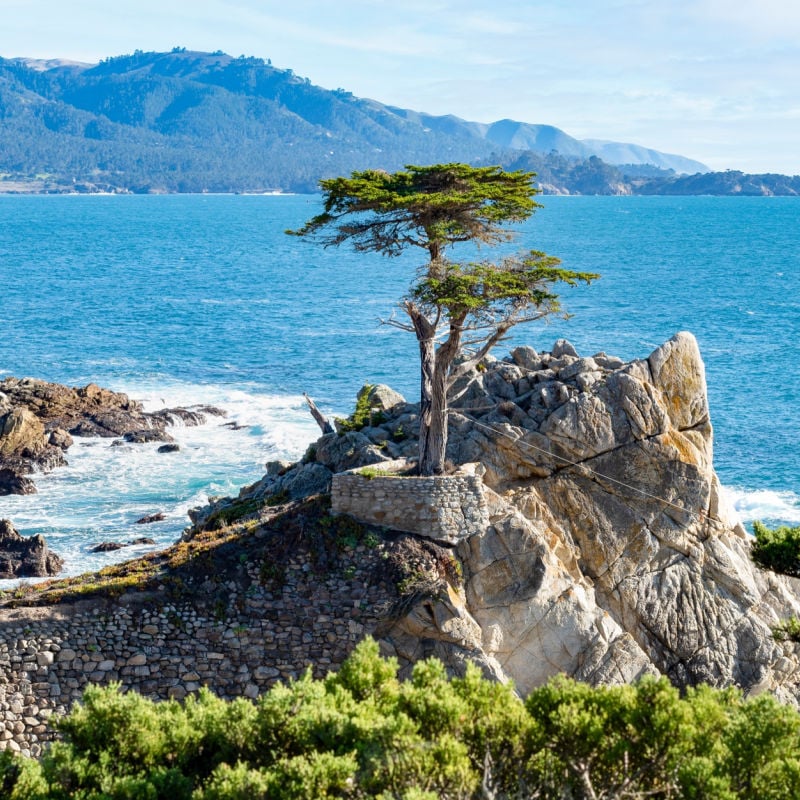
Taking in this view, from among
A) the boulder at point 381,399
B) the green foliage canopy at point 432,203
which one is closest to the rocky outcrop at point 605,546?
the boulder at point 381,399

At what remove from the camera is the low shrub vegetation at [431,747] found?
15.5 meters

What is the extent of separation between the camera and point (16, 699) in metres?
22.3

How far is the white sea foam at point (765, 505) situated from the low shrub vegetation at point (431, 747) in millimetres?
27224

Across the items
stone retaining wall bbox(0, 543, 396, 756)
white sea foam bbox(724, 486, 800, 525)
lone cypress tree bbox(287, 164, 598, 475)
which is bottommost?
white sea foam bbox(724, 486, 800, 525)

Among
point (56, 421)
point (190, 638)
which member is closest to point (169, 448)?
point (56, 421)

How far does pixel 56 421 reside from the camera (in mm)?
54719

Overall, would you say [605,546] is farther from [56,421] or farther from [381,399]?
[56,421]

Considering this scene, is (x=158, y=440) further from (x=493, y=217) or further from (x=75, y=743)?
(x=75, y=743)

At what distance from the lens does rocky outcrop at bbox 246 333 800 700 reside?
24.5 m

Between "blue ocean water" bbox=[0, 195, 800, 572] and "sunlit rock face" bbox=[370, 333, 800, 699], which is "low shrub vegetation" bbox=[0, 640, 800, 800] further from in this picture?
"blue ocean water" bbox=[0, 195, 800, 572]

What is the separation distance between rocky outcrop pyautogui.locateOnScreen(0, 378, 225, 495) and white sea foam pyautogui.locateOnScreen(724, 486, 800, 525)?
2776cm

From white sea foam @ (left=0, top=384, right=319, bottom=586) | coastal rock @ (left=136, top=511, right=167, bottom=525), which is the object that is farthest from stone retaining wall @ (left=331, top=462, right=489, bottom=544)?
coastal rock @ (left=136, top=511, right=167, bottom=525)

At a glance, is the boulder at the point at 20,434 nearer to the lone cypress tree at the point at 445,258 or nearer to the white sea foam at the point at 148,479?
the white sea foam at the point at 148,479

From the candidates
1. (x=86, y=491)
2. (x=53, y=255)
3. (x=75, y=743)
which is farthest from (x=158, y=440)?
(x=53, y=255)
